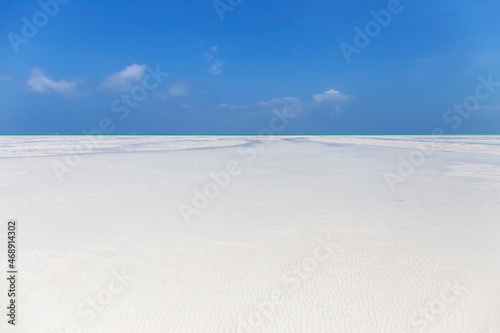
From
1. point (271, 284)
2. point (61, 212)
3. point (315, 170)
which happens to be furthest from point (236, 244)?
point (315, 170)

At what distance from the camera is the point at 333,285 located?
3746 mm

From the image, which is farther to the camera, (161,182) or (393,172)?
(393,172)

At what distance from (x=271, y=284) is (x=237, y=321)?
796mm

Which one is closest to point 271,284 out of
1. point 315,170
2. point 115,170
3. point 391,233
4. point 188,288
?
point 188,288

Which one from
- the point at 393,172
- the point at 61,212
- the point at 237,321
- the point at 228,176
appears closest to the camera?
the point at 237,321

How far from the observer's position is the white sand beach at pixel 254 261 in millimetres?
3135

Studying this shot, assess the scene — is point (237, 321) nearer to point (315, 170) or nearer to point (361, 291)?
point (361, 291)

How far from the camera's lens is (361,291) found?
3.60 m

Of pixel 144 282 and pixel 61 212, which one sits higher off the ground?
pixel 61 212

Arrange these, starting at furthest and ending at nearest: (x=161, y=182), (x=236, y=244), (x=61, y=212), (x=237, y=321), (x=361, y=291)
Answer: (x=161, y=182) → (x=61, y=212) → (x=236, y=244) → (x=361, y=291) → (x=237, y=321)

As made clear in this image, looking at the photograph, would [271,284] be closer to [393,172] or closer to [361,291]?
[361,291]

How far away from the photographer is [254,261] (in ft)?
14.5

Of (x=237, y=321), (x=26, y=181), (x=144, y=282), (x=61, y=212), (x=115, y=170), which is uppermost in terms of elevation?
(x=115, y=170)

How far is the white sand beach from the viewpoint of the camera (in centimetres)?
313
